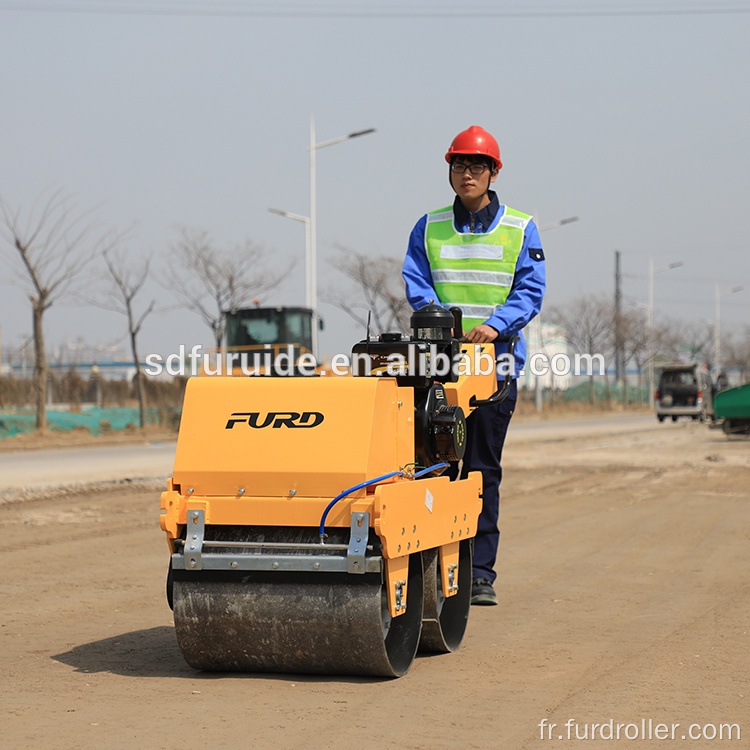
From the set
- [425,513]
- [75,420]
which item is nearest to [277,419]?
[425,513]

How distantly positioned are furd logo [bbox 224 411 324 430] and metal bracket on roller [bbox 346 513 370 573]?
16.3 inches

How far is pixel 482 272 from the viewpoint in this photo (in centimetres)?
543

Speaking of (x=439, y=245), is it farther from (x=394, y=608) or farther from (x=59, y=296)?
(x=59, y=296)

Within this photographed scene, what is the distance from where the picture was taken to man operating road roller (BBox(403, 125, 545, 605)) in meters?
5.40

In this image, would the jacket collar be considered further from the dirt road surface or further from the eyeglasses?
the dirt road surface

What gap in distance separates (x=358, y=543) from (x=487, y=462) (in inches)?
76.3

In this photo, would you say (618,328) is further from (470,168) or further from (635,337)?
(470,168)

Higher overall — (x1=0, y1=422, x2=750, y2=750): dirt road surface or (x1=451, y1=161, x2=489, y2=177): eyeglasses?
(x1=451, y1=161, x2=489, y2=177): eyeglasses

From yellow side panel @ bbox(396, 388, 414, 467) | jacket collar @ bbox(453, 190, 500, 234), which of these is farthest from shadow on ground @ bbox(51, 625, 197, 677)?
jacket collar @ bbox(453, 190, 500, 234)

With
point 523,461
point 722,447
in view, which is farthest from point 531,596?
point 722,447

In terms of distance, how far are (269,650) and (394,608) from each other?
50 centimetres

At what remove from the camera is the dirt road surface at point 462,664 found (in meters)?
3.27

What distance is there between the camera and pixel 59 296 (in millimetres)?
25641

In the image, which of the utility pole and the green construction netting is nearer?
the green construction netting
